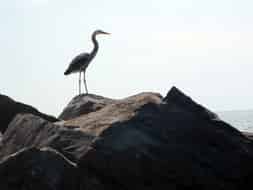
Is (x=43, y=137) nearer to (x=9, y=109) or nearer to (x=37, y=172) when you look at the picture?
(x=37, y=172)

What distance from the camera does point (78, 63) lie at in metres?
25.7

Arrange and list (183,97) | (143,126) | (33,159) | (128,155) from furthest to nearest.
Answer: (183,97), (143,126), (128,155), (33,159)

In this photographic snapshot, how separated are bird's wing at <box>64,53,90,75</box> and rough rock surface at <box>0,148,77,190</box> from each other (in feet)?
49.8

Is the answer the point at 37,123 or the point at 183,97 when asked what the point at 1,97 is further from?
the point at 183,97

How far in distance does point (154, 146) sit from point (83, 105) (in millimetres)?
6204

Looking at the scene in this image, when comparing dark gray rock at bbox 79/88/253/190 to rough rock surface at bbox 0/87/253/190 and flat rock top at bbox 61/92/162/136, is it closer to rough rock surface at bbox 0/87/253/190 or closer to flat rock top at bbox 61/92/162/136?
rough rock surface at bbox 0/87/253/190

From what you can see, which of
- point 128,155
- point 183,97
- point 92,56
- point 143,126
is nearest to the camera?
point 128,155

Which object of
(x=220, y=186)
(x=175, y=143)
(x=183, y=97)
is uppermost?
(x=183, y=97)

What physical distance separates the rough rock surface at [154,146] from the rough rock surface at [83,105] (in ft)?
12.2

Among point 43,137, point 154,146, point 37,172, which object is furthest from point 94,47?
point 37,172

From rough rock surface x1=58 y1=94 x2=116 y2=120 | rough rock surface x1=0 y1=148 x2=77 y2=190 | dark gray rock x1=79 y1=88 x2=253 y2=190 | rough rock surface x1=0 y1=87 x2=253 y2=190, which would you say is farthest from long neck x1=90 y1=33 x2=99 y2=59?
rough rock surface x1=0 y1=148 x2=77 y2=190

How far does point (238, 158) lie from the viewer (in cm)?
1208

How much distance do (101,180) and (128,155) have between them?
2.20ft

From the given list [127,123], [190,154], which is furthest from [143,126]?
[190,154]
